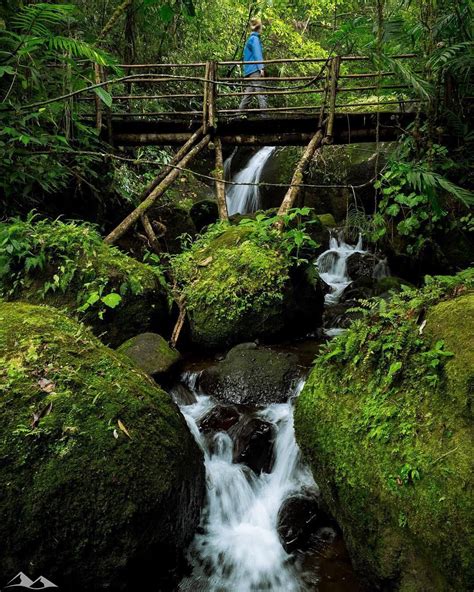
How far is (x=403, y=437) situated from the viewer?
2631mm

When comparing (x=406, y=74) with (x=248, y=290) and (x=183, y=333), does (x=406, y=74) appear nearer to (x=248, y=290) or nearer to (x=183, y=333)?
(x=248, y=290)

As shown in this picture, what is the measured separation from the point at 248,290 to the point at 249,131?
14.6 feet

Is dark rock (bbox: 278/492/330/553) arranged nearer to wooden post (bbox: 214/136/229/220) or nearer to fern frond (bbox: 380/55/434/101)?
fern frond (bbox: 380/55/434/101)

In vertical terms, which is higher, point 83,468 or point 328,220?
point 83,468

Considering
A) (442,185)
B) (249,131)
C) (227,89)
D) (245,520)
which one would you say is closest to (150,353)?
(245,520)

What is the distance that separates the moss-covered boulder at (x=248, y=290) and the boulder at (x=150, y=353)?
824 millimetres

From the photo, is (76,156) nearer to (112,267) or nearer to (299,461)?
(112,267)

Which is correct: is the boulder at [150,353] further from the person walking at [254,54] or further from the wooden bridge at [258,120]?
the person walking at [254,54]

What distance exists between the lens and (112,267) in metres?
5.68

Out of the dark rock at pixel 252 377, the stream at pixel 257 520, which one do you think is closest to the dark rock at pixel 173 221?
the dark rock at pixel 252 377

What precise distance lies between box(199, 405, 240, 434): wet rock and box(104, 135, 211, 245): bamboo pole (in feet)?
11.3

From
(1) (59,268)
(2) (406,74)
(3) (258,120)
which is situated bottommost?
(1) (59,268)

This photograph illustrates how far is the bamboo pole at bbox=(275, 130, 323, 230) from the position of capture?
700cm

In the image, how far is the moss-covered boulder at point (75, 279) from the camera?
543cm
